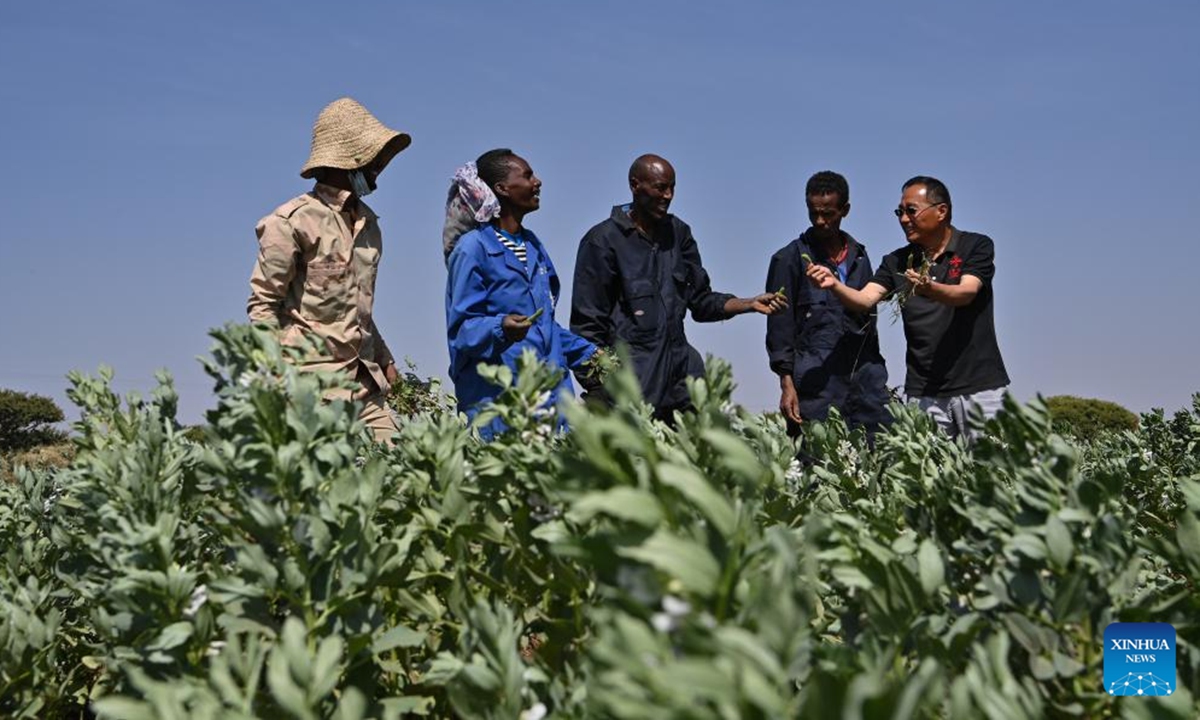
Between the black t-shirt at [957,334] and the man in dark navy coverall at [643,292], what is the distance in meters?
0.84

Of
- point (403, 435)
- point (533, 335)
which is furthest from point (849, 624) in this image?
point (533, 335)

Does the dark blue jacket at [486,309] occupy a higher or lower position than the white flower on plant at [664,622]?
higher

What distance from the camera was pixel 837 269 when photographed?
294 inches

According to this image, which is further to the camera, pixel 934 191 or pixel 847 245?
pixel 847 245

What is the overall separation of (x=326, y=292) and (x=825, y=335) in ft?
10.6

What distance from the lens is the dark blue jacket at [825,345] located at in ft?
24.1

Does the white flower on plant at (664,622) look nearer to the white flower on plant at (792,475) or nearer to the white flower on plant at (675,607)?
the white flower on plant at (675,607)

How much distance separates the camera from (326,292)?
18.4ft

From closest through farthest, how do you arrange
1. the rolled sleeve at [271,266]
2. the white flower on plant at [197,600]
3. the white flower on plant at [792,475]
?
the white flower on plant at [197,600] < the white flower on plant at [792,475] < the rolled sleeve at [271,266]

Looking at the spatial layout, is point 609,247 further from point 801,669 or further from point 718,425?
point 801,669

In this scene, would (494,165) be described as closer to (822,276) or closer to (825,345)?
(822,276)

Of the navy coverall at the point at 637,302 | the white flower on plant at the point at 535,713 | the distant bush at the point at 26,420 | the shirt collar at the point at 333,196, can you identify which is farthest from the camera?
the distant bush at the point at 26,420

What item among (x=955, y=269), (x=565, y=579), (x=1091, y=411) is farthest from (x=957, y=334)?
(x=1091, y=411)

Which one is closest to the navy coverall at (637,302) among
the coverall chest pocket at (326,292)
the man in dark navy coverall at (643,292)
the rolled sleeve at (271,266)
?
the man in dark navy coverall at (643,292)
